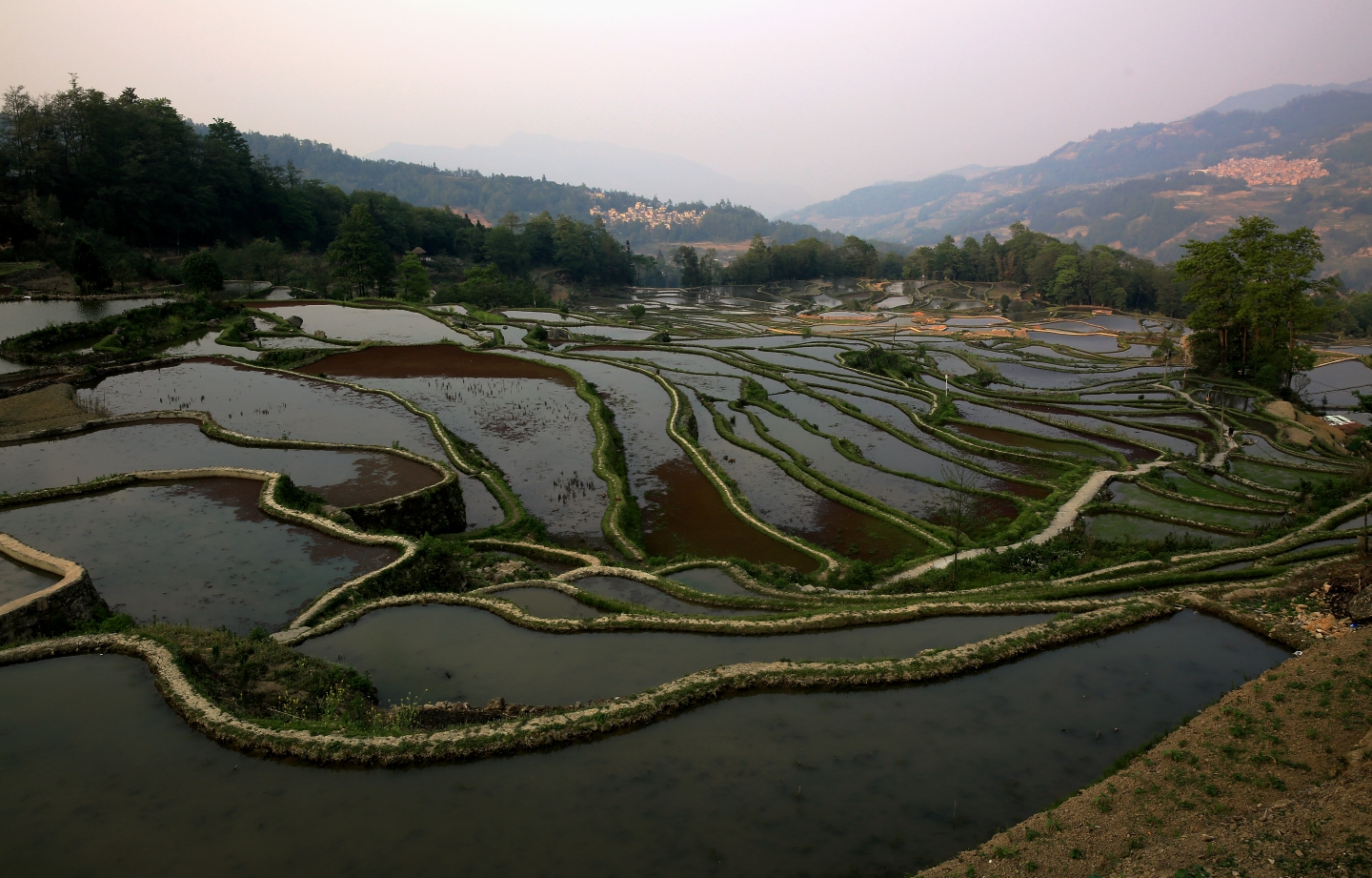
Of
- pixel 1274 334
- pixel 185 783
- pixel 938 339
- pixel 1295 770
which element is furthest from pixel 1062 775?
pixel 938 339

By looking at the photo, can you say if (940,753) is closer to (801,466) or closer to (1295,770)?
(1295,770)

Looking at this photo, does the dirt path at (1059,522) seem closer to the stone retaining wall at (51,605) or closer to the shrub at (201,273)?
the stone retaining wall at (51,605)

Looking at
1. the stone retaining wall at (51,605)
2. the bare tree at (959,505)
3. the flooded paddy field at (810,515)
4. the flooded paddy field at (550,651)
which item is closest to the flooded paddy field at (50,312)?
the stone retaining wall at (51,605)

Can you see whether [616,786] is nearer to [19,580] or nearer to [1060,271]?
[19,580]

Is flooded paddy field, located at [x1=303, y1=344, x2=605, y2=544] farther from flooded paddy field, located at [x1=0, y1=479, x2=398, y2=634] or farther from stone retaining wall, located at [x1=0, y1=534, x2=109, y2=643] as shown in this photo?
stone retaining wall, located at [x1=0, y1=534, x2=109, y2=643]

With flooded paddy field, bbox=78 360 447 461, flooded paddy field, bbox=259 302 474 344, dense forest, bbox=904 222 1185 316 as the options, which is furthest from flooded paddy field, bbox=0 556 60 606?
dense forest, bbox=904 222 1185 316

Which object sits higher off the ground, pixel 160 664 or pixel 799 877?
pixel 160 664
